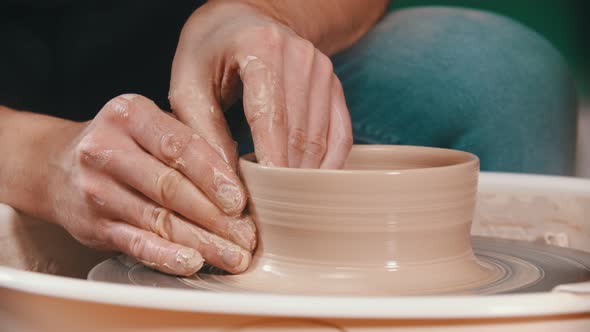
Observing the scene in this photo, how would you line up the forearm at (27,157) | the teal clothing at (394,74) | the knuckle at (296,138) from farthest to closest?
the teal clothing at (394,74)
the forearm at (27,157)
the knuckle at (296,138)

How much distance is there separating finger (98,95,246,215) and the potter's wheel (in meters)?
0.08

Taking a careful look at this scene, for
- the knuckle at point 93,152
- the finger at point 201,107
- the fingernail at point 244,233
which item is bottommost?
the fingernail at point 244,233

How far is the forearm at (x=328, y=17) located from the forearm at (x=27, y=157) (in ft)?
1.00

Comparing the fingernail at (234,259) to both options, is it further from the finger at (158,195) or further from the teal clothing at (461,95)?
the teal clothing at (461,95)

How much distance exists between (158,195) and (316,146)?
0.18m

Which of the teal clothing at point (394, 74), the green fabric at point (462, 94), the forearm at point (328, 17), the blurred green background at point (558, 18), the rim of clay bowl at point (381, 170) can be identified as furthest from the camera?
the blurred green background at point (558, 18)

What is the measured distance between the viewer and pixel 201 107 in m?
0.84

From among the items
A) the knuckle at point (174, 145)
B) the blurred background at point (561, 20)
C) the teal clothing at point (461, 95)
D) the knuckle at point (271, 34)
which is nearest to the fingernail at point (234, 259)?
the knuckle at point (174, 145)

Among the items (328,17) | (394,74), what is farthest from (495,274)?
(394,74)

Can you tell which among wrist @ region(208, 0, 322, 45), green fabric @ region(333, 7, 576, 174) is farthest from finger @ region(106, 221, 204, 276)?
green fabric @ region(333, 7, 576, 174)

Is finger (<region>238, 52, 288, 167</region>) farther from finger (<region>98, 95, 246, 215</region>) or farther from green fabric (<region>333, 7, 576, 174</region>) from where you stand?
green fabric (<region>333, 7, 576, 174</region>)

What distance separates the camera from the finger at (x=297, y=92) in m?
0.82

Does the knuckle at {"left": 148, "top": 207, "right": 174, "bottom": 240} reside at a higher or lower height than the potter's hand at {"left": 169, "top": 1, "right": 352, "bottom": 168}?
lower

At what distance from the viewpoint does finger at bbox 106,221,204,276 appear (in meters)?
0.76
